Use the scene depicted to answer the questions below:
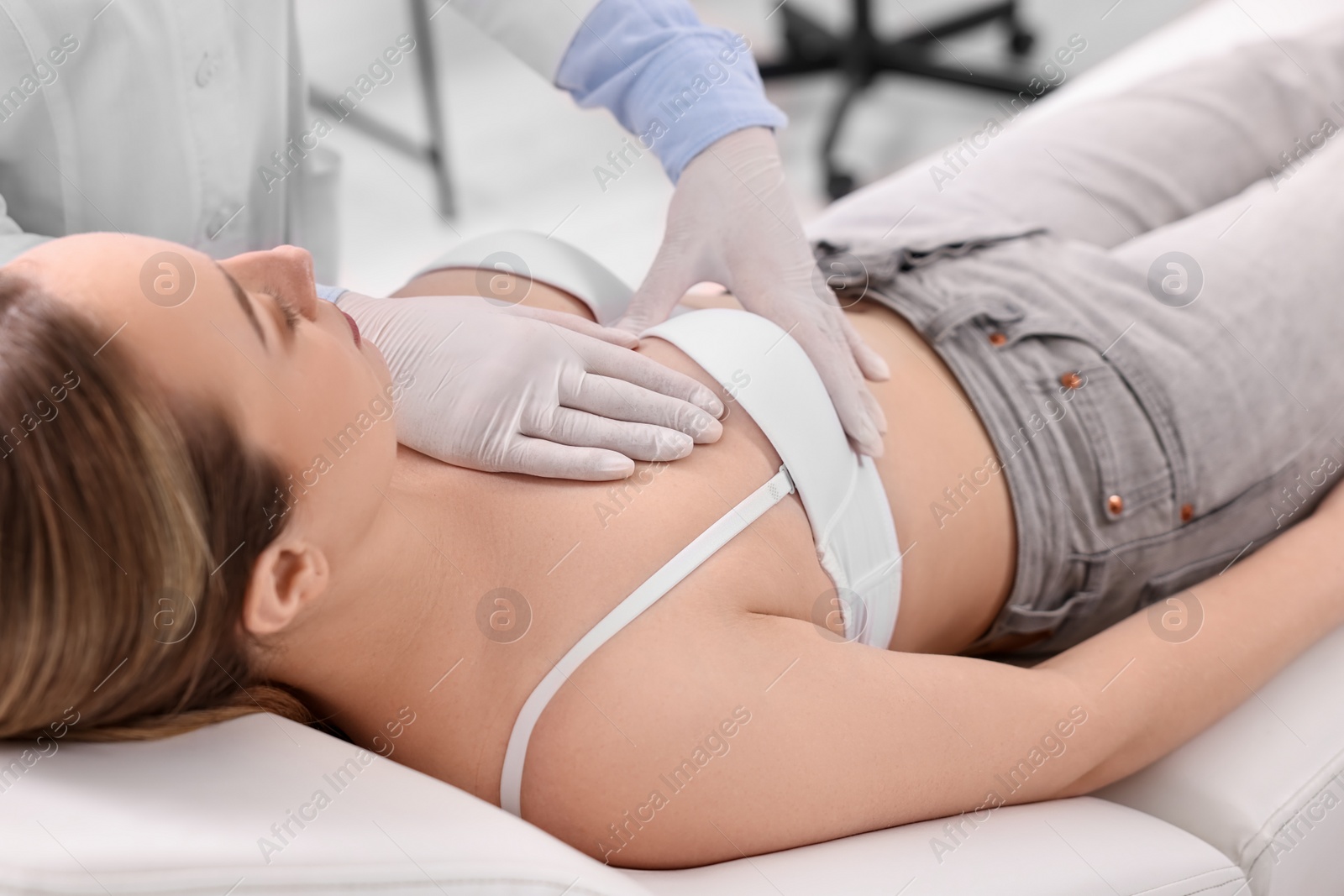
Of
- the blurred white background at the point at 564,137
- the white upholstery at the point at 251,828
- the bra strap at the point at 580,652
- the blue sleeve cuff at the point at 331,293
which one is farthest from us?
the blurred white background at the point at 564,137

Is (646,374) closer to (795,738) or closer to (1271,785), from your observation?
(795,738)

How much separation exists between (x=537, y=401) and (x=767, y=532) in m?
0.23

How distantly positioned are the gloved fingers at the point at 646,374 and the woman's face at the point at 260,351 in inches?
8.1

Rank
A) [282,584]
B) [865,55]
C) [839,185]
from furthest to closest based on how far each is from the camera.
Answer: [865,55] → [839,185] → [282,584]

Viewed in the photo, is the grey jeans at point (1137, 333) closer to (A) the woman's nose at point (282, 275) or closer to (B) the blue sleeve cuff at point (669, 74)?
(B) the blue sleeve cuff at point (669, 74)

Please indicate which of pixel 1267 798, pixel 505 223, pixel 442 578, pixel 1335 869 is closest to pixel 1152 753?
pixel 1267 798

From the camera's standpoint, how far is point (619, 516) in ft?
3.04

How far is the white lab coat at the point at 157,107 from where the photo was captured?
39.0 inches

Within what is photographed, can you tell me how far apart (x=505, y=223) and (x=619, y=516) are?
6.45 feet

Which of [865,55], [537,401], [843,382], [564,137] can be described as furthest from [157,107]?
[865,55]

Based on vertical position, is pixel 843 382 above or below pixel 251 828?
above

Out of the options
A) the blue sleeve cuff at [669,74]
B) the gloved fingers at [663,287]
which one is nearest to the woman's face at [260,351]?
the gloved fingers at [663,287]

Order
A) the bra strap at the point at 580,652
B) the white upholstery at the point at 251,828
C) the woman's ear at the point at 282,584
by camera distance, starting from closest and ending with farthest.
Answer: the white upholstery at the point at 251,828, the woman's ear at the point at 282,584, the bra strap at the point at 580,652

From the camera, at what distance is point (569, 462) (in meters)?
0.93
